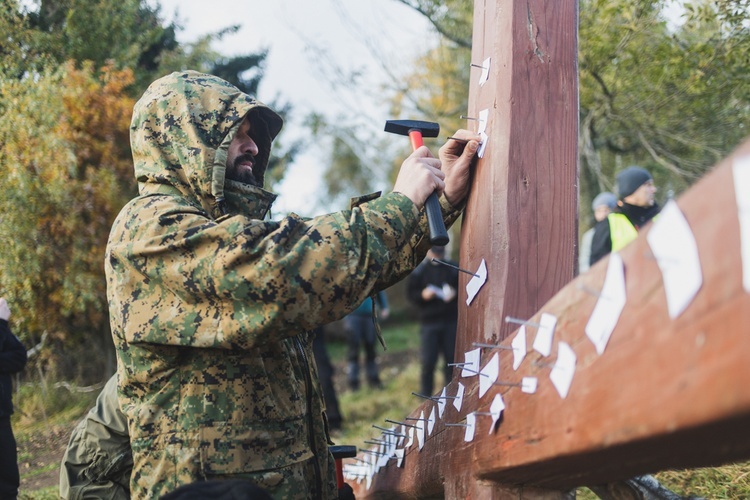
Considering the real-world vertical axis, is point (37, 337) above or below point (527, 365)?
above

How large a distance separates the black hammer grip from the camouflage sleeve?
53mm

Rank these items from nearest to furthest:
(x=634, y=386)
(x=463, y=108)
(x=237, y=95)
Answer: (x=634, y=386) → (x=237, y=95) → (x=463, y=108)

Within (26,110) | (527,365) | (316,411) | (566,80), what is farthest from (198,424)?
(26,110)

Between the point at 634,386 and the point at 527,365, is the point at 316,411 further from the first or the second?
the point at 634,386

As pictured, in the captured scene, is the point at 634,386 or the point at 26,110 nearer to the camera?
the point at 634,386

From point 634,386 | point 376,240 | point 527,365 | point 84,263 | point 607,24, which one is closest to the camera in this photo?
point 634,386

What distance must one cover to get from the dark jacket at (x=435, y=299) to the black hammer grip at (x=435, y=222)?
5.69m

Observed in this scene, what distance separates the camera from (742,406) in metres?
1.00

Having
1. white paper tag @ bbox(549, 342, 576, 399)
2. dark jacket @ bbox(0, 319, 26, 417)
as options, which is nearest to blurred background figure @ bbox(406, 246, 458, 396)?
dark jacket @ bbox(0, 319, 26, 417)

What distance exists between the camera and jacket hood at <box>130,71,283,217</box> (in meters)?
2.33

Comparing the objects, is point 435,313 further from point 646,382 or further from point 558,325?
point 646,382

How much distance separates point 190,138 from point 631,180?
4293 mm

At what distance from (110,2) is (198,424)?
4958 mm

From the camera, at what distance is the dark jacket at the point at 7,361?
3.98m
